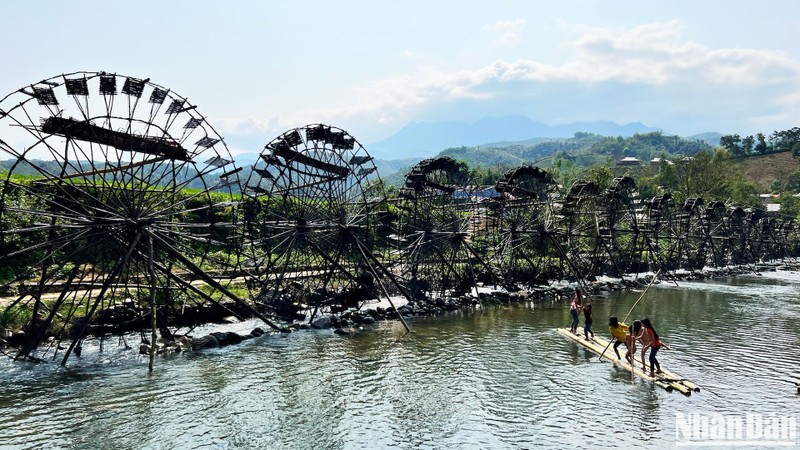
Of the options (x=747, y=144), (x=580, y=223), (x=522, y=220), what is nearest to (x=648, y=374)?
(x=522, y=220)

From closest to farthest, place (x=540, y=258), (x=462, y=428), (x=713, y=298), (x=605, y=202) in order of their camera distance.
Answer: (x=462, y=428) → (x=713, y=298) → (x=540, y=258) → (x=605, y=202)

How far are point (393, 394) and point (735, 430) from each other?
9.21m

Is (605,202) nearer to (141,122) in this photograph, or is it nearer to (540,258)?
(540,258)

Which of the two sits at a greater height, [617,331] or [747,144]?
[747,144]

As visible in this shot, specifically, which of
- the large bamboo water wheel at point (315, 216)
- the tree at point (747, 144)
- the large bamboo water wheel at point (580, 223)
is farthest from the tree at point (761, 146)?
the large bamboo water wheel at point (315, 216)

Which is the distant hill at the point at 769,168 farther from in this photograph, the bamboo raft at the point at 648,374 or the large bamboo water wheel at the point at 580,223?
the bamboo raft at the point at 648,374

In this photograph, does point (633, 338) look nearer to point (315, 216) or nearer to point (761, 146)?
point (315, 216)

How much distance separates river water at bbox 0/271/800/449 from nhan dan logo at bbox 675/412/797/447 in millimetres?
199

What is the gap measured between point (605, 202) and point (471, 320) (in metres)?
21.0

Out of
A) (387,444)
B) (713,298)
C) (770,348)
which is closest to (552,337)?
(770,348)

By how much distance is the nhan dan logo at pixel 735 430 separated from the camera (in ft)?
45.6

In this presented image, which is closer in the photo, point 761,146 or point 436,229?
point 436,229

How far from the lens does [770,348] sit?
2312cm

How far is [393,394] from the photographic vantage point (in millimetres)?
17484
